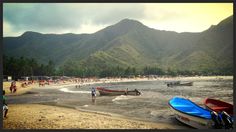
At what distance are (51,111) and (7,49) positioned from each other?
6808 millimetres

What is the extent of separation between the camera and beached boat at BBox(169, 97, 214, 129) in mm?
11141

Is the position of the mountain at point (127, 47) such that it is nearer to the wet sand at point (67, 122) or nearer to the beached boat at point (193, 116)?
the beached boat at point (193, 116)

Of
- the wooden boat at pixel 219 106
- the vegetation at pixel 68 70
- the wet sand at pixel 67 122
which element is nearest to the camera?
the wet sand at pixel 67 122

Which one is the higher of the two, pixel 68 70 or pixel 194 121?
pixel 68 70

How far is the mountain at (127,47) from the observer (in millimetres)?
19188

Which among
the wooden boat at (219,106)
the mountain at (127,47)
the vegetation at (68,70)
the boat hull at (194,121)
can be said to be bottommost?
the boat hull at (194,121)

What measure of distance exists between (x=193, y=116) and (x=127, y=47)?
2067 cm

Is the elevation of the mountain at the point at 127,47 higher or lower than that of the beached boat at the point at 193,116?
higher

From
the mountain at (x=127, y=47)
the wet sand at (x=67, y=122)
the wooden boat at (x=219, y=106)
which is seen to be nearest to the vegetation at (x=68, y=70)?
the mountain at (x=127, y=47)

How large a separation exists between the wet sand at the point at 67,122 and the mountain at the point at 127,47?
11.8 feet

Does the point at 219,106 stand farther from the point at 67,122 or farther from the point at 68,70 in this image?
the point at 68,70

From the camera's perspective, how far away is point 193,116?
1149 cm

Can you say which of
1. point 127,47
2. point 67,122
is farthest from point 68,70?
point 67,122

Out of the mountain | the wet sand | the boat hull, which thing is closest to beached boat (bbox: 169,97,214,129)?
the boat hull
